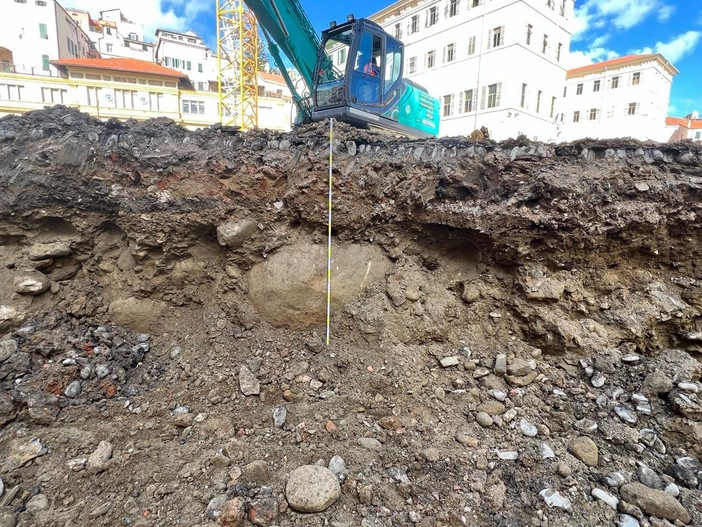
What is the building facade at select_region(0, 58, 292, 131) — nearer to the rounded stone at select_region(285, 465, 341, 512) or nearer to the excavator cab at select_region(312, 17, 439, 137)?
the excavator cab at select_region(312, 17, 439, 137)

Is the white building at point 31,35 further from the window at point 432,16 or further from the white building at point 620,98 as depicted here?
the white building at point 620,98

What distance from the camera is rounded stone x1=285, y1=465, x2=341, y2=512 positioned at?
93.2 inches

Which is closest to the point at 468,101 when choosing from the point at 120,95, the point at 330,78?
the point at 330,78

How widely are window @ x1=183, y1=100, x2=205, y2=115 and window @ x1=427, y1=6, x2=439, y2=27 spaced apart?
1571cm

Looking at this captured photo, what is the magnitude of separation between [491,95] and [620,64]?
1895 centimetres

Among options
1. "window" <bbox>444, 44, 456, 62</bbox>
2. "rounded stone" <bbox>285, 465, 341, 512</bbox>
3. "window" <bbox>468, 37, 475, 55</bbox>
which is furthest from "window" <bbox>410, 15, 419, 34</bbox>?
"rounded stone" <bbox>285, 465, 341, 512</bbox>

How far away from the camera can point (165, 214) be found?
390 cm

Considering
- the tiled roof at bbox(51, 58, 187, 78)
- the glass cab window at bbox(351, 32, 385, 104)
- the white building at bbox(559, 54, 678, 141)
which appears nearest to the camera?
the glass cab window at bbox(351, 32, 385, 104)

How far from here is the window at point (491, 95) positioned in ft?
61.1

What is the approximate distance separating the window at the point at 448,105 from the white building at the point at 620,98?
12210mm

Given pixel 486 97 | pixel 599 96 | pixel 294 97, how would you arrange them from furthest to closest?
pixel 599 96 < pixel 486 97 < pixel 294 97

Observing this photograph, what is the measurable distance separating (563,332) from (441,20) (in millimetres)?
23218

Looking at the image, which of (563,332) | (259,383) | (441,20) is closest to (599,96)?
(441,20)

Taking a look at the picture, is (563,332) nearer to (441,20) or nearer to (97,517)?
(97,517)
